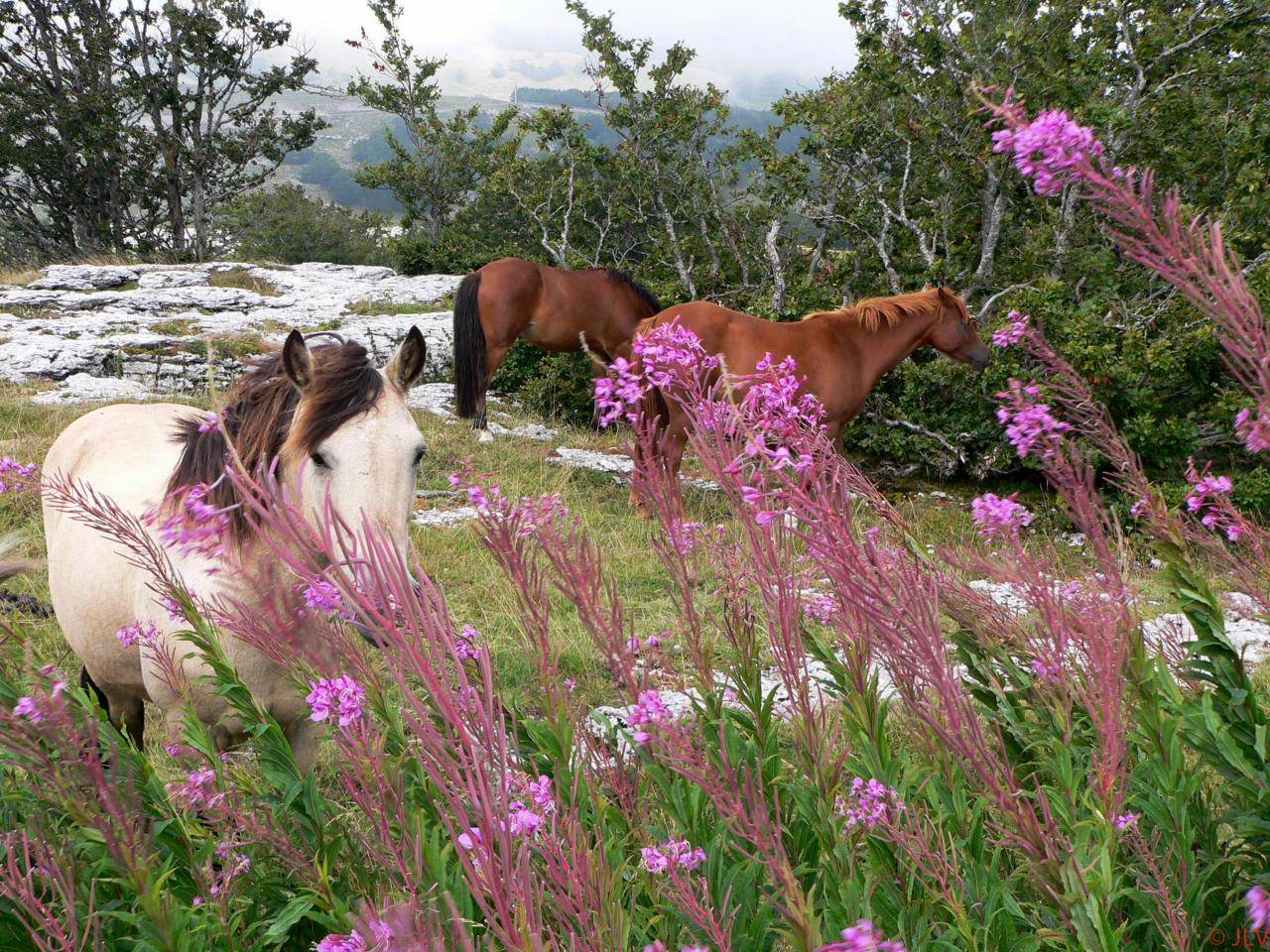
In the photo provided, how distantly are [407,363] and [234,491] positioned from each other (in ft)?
2.47

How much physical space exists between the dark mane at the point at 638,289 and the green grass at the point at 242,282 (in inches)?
318

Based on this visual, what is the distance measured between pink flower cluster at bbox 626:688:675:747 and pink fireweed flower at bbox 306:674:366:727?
36 cm

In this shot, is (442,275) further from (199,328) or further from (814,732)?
(814,732)

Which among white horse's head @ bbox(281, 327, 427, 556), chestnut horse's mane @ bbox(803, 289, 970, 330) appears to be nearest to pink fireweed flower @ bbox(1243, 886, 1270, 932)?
white horse's head @ bbox(281, 327, 427, 556)

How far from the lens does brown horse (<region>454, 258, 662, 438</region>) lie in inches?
378

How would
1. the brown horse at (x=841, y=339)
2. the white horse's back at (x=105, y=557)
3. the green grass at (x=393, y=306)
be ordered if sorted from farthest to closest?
the green grass at (x=393, y=306) < the brown horse at (x=841, y=339) < the white horse's back at (x=105, y=557)

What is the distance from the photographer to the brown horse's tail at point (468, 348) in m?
9.45

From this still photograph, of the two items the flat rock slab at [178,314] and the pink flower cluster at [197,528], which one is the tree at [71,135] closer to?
the flat rock slab at [178,314]

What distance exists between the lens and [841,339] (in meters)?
7.66

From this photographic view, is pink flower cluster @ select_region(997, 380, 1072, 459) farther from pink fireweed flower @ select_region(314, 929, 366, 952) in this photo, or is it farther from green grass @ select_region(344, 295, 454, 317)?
green grass @ select_region(344, 295, 454, 317)

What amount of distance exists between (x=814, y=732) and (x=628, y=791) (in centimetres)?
35

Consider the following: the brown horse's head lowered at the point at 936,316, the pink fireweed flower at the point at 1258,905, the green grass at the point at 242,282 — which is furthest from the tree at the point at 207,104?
the pink fireweed flower at the point at 1258,905

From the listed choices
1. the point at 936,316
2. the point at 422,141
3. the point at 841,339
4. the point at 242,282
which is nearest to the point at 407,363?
the point at 841,339
